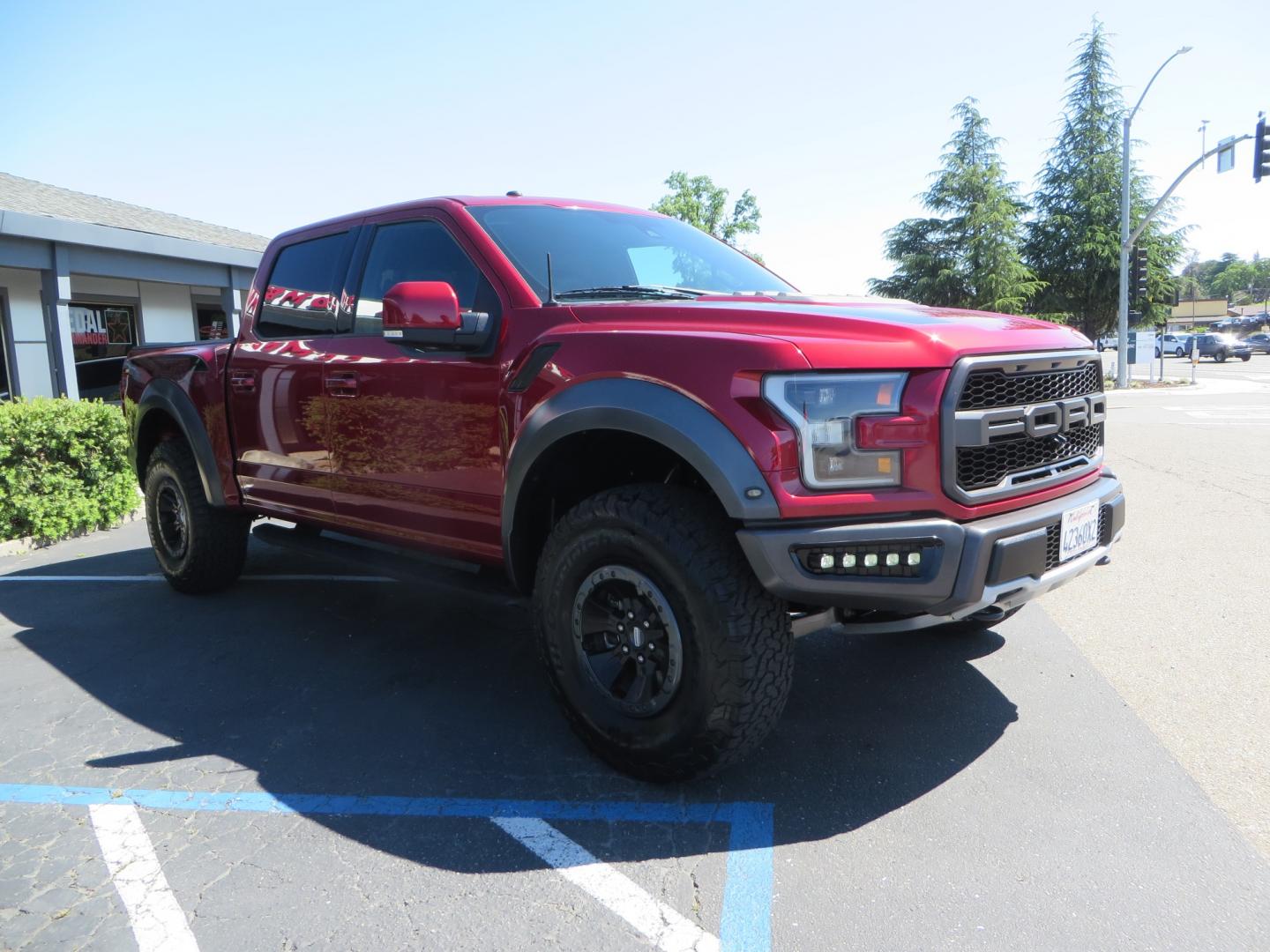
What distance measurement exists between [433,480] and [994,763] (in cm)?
236

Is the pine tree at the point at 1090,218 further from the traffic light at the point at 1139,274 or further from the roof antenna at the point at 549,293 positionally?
the roof antenna at the point at 549,293

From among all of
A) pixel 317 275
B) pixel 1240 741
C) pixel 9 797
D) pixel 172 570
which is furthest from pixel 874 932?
pixel 172 570

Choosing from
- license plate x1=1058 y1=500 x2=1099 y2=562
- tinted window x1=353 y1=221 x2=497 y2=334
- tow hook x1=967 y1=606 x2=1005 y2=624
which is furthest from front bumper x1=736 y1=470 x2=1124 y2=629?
tinted window x1=353 y1=221 x2=497 y2=334

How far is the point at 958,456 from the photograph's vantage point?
255 cm

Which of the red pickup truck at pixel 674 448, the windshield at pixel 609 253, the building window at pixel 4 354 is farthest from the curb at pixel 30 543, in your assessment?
the building window at pixel 4 354

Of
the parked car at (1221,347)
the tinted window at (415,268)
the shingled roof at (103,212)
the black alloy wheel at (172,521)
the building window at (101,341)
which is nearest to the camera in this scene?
the tinted window at (415,268)

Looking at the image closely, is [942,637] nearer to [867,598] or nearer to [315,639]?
[867,598]

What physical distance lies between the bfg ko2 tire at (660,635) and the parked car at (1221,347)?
47.6 m

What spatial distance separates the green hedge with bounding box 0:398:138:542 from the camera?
728cm

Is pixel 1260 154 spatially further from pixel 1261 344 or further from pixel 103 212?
pixel 1261 344

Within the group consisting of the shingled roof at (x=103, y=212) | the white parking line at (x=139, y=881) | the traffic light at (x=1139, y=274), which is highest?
the shingled roof at (x=103, y=212)

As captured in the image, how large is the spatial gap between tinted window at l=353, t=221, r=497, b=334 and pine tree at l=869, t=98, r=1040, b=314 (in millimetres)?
31047

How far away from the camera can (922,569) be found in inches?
95.9

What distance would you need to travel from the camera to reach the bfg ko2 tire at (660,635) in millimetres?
2596
